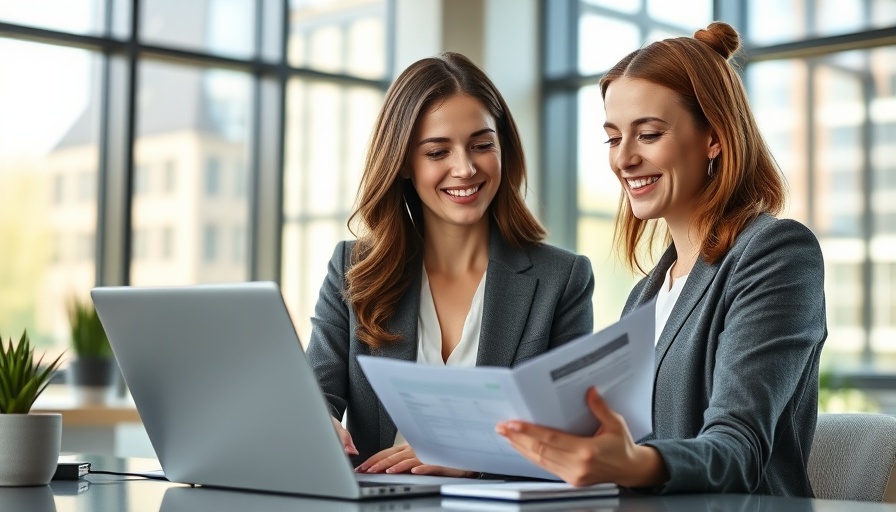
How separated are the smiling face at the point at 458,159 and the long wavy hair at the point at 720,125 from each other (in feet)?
1.36

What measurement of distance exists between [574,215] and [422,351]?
13.3ft

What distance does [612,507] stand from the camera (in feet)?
4.46

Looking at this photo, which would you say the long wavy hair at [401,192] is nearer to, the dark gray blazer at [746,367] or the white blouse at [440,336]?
the white blouse at [440,336]

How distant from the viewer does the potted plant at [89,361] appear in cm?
479

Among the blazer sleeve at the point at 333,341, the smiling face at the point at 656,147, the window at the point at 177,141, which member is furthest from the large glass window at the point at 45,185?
the smiling face at the point at 656,147

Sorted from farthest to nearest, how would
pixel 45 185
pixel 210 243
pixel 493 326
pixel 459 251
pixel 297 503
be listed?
pixel 210 243, pixel 45 185, pixel 459 251, pixel 493 326, pixel 297 503

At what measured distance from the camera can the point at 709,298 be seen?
1886mm

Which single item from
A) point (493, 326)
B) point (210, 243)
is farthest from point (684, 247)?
point (210, 243)

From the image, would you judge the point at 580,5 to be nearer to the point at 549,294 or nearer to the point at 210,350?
the point at 549,294

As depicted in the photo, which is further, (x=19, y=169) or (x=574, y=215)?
(x=574, y=215)

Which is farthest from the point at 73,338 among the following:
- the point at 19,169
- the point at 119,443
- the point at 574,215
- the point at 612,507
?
the point at 612,507

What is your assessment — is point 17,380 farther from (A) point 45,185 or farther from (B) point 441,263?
(A) point 45,185

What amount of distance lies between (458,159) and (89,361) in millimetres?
2925

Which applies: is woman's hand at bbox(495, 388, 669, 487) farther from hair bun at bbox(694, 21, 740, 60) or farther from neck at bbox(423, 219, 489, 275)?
neck at bbox(423, 219, 489, 275)
